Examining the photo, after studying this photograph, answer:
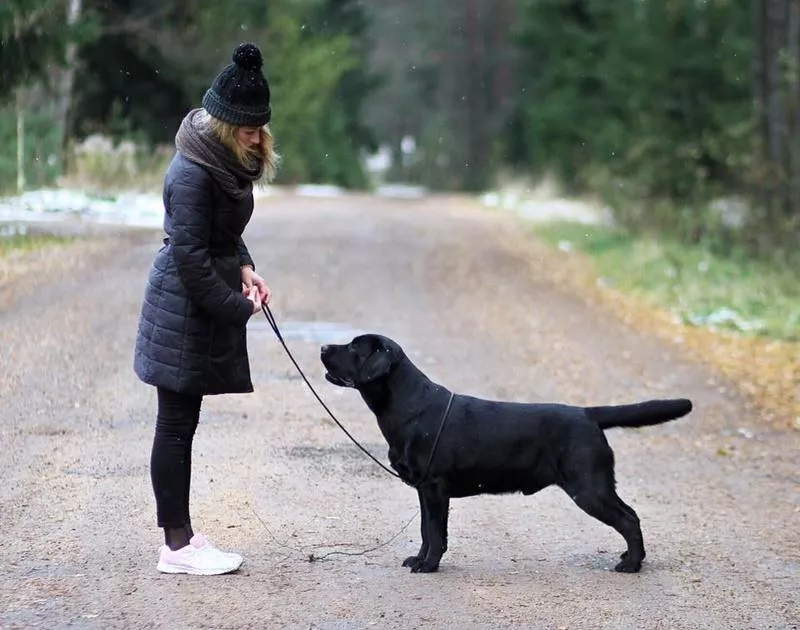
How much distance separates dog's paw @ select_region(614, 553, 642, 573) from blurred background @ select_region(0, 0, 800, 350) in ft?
27.9

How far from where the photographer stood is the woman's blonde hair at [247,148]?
5.23m

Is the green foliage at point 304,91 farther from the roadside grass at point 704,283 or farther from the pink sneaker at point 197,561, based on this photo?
the pink sneaker at point 197,561

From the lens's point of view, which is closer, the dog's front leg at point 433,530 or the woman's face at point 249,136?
the woman's face at point 249,136

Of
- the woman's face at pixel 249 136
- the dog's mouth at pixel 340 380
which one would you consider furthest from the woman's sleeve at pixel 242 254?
the dog's mouth at pixel 340 380

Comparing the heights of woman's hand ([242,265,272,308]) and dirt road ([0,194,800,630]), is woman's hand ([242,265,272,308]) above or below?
above

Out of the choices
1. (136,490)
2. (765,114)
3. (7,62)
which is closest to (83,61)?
(7,62)

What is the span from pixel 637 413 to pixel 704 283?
11.8 metres

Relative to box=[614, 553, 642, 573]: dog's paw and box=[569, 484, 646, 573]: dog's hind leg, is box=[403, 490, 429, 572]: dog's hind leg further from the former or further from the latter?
box=[614, 553, 642, 573]: dog's paw

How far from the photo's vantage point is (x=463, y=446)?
18.2 ft

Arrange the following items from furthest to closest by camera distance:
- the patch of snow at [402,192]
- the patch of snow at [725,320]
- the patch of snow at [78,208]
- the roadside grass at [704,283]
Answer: the patch of snow at [402,192]
the patch of snow at [78,208]
the roadside grass at [704,283]
the patch of snow at [725,320]

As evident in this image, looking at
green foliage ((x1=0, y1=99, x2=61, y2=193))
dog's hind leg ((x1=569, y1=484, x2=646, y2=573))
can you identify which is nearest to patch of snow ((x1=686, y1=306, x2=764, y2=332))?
dog's hind leg ((x1=569, y1=484, x2=646, y2=573))

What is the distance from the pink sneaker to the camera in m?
5.38

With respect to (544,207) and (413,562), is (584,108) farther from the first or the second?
(413,562)

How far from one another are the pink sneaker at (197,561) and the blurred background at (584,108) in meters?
9.47
